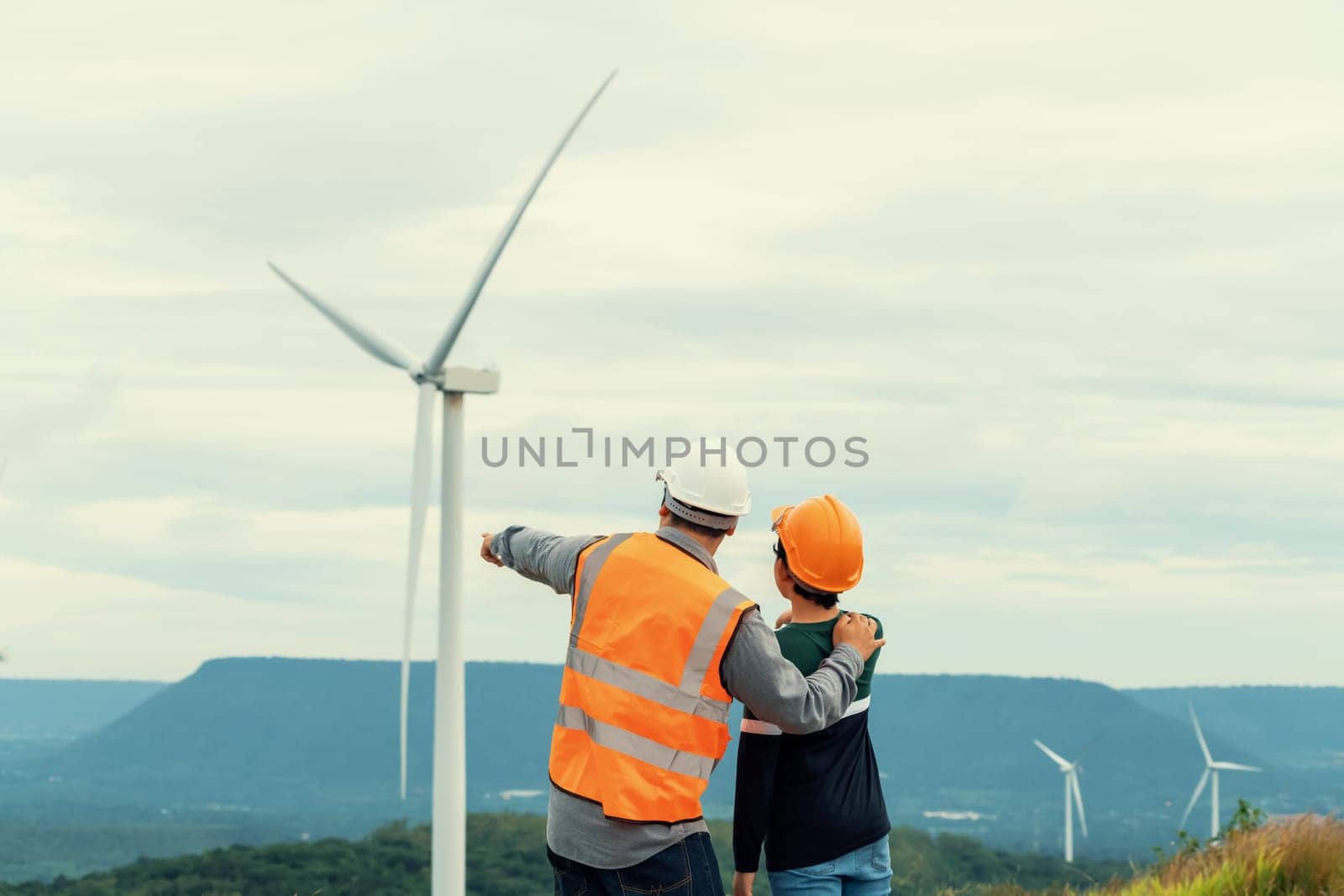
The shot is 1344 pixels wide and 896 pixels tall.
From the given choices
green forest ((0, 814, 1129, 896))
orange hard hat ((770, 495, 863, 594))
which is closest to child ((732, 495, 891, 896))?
orange hard hat ((770, 495, 863, 594))

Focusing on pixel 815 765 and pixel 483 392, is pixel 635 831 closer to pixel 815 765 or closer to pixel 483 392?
pixel 815 765

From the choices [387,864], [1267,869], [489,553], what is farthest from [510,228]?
[387,864]

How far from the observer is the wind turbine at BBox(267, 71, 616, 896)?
42.4 ft

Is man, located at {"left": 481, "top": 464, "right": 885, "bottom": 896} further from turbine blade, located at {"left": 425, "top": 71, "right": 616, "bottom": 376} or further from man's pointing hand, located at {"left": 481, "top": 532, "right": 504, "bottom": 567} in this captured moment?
turbine blade, located at {"left": 425, "top": 71, "right": 616, "bottom": 376}

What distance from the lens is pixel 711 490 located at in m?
7.99

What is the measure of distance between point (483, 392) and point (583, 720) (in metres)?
5.73

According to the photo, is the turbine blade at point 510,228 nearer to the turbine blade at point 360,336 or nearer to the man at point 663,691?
the turbine blade at point 360,336

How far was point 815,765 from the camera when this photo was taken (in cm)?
839

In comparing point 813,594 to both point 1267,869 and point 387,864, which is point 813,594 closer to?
point 1267,869

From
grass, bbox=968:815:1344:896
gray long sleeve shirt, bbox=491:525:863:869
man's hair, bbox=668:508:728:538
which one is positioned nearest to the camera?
gray long sleeve shirt, bbox=491:525:863:869

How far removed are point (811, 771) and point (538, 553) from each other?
1965 mm

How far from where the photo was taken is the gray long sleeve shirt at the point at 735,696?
7672 mm

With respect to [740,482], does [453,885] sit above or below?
below

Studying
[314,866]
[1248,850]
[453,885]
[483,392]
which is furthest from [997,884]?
Answer: [314,866]
